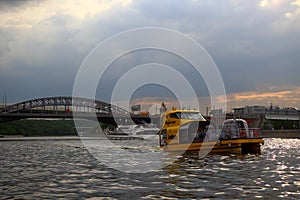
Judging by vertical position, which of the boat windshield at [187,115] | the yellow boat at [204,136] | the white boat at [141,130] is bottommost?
the white boat at [141,130]

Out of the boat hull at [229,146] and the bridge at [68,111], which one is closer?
the boat hull at [229,146]

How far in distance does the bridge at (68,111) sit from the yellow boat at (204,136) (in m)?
67.8

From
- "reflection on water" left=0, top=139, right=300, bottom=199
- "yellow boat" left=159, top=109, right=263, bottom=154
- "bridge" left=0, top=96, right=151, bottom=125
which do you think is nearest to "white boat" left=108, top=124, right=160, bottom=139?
"bridge" left=0, top=96, right=151, bottom=125

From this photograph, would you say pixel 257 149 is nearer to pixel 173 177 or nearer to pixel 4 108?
pixel 173 177

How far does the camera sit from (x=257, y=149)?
3391 cm

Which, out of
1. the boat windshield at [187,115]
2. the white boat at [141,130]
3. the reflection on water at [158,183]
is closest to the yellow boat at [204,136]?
the boat windshield at [187,115]

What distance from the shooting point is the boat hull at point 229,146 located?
107 feet

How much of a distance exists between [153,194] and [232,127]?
22.3 m

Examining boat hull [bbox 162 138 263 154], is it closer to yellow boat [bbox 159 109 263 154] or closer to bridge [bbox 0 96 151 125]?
yellow boat [bbox 159 109 263 154]

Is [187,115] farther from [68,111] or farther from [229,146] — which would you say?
[68,111]

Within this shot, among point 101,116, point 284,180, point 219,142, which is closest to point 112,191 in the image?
point 284,180

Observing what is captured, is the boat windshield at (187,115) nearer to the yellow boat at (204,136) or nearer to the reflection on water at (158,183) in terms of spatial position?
the yellow boat at (204,136)

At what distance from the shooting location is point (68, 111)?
107 m

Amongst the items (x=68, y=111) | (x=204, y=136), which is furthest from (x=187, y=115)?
(x=68, y=111)
